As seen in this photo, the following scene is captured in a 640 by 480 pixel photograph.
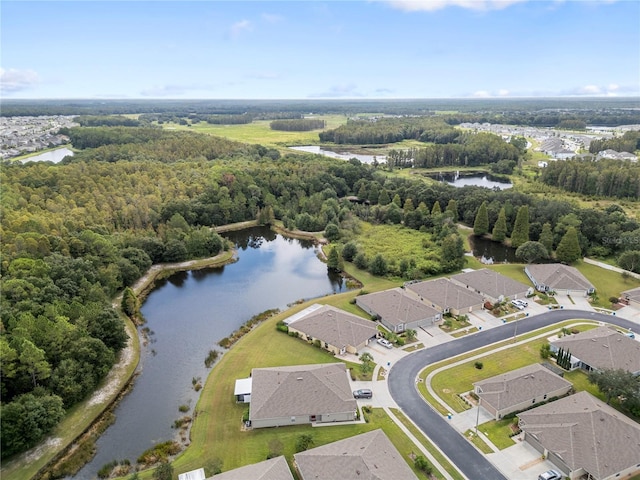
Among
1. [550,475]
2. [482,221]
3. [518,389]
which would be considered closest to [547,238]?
[482,221]

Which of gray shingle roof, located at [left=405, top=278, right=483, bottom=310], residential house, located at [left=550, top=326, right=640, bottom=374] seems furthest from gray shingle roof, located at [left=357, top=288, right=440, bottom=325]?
residential house, located at [left=550, top=326, right=640, bottom=374]

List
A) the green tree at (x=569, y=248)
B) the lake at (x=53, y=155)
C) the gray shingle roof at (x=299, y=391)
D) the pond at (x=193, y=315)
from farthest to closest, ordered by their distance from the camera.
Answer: the lake at (x=53, y=155), the green tree at (x=569, y=248), the pond at (x=193, y=315), the gray shingle roof at (x=299, y=391)

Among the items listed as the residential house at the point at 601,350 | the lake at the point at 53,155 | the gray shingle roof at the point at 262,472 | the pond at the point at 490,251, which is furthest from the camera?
the lake at the point at 53,155

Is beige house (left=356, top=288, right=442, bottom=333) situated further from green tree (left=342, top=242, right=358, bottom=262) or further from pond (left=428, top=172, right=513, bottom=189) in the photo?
pond (left=428, top=172, right=513, bottom=189)

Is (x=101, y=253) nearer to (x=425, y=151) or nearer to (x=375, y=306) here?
(x=375, y=306)

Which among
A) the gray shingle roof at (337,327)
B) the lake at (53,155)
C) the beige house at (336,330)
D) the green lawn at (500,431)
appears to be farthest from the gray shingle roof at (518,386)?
the lake at (53,155)

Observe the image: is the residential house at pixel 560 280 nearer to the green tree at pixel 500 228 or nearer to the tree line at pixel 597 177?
the green tree at pixel 500 228

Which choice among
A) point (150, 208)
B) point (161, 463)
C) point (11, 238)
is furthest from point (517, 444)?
point (150, 208)

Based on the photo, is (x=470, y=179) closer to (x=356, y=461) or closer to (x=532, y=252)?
(x=532, y=252)
